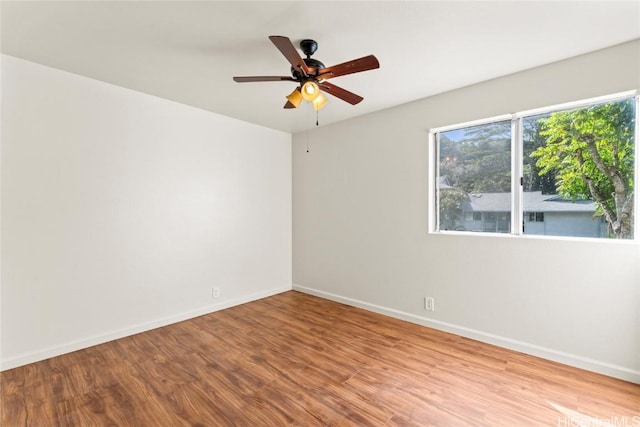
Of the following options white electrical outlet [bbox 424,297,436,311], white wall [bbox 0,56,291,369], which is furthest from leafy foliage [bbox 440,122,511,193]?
white wall [bbox 0,56,291,369]

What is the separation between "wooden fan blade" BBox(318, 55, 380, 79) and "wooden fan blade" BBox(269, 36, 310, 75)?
0.13 meters

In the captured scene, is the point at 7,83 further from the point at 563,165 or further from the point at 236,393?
the point at 563,165

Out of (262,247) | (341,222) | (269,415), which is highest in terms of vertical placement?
(341,222)

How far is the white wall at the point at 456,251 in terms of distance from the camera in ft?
7.24

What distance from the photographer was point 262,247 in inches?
168

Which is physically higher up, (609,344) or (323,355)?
(609,344)

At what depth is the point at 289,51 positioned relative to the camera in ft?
5.67

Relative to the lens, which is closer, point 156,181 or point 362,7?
point 362,7

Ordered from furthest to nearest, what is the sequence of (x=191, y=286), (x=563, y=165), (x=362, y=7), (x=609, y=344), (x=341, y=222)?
(x=341, y=222), (x=191, y=286), (x=563, y=165), (x=609, y=344), (x=362, y=7)

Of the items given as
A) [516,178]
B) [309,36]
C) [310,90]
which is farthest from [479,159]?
[309,36]

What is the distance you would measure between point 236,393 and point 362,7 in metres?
2.75

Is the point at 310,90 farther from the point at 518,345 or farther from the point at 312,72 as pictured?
the point at 518,345

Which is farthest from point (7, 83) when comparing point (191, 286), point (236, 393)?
point (236, 393)

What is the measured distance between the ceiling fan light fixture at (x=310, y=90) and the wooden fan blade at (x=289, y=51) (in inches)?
3.3
